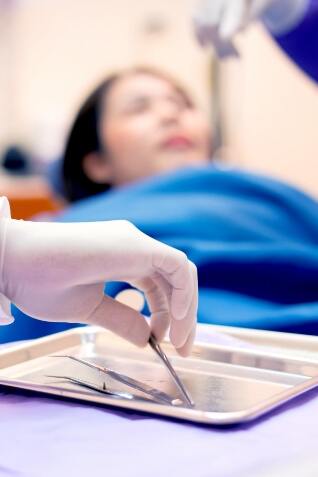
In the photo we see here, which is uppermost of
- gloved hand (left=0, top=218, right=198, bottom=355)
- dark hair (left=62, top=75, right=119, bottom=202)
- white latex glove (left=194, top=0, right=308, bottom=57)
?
white latex glove (left=194, top=0, right=308, bottom=57)

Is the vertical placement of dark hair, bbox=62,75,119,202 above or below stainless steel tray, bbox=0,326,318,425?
below

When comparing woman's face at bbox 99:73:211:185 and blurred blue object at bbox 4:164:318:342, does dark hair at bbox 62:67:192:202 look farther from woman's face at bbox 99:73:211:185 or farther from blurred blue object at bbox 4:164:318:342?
blurred blue object at bbox 4:164:318:342

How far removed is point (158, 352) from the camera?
56 cm

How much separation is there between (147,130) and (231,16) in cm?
44

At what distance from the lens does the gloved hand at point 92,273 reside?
480 mm

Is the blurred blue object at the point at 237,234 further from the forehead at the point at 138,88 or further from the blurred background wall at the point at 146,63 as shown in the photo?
the blurred background wall at the point at 146,63

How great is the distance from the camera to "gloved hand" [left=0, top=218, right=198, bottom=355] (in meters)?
0.48

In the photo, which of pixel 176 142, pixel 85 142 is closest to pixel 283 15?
pixel 176 142

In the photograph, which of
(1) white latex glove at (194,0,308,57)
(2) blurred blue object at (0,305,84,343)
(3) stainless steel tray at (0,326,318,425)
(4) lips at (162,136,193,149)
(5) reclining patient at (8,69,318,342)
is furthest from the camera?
(4) lips at (162,136,193,149)

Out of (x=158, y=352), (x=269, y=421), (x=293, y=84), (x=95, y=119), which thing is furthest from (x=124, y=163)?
(x=269, y=421)

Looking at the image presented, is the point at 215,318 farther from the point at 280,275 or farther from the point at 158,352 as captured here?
the point at 158,352

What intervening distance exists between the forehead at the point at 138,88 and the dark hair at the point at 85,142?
18mm

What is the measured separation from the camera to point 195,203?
1065 millimetres

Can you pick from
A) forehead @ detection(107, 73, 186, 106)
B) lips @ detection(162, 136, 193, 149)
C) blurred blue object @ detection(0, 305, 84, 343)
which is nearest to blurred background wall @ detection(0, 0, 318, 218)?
forehead @ detection(107, 73, 186, 106)
